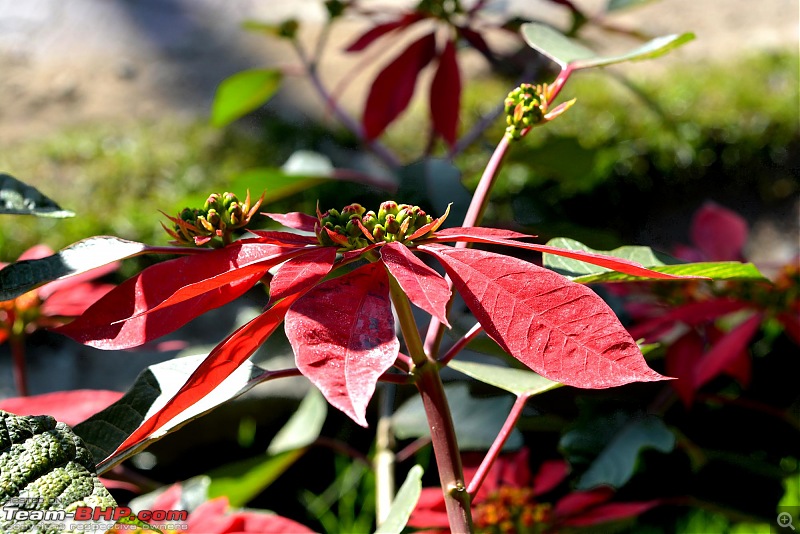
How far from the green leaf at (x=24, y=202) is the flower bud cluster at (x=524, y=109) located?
34 cm

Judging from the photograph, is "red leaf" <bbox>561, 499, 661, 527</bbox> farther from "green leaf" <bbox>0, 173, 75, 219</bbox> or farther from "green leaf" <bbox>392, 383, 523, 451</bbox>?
"green leaf" <bbox>0, 173, 75, 219</bbox>

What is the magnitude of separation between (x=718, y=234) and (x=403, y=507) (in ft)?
2.24

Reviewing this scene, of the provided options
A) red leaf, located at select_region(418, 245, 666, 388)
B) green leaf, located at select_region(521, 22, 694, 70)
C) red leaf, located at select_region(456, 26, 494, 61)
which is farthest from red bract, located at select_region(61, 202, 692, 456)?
red leaf, located at select_region(456, 26, 494, 61)

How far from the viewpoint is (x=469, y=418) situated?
2.86 ft

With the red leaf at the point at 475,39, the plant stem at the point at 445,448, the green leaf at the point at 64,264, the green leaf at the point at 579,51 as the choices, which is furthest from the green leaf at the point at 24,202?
the red leaf at the point at 475,39

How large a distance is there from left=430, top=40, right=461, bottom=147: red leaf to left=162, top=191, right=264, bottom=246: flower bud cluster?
1.77 feet

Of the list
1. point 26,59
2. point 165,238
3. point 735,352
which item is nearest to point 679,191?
point 735,352

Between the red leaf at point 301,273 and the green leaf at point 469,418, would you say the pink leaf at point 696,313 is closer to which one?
the green leaf at point 469,418

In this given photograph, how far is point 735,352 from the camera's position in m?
0.83

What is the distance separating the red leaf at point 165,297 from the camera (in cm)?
47

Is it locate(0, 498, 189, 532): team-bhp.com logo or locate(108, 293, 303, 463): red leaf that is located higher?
locate(108, 293, 303, 463): red leaf

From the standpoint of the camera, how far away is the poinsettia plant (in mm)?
402

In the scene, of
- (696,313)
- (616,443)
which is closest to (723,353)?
(696,313)

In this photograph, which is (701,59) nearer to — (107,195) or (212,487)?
(107,195)
